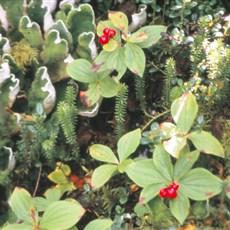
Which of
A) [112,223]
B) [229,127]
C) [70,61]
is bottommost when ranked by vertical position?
[112,223]

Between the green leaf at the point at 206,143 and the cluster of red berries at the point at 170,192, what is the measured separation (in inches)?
6.8

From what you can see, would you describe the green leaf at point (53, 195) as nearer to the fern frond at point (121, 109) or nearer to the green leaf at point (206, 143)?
the fern frond at point (121, 109)

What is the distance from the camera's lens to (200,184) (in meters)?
1.77

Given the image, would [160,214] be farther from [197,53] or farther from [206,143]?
[197,53]

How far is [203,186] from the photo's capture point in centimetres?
176

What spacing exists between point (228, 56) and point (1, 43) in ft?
3.03

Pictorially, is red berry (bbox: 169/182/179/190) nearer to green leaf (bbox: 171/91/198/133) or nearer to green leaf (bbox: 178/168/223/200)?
green leaf (bbox: 178/168/223/200)

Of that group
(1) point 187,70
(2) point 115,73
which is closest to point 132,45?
(2) point 115,73

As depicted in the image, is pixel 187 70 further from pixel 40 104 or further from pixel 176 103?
pixel 40 104

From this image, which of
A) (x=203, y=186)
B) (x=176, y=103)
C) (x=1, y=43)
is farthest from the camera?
(x=1, y=43)

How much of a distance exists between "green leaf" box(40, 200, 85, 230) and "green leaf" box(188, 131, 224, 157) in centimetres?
45

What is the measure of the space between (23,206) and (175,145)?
57 centimetres

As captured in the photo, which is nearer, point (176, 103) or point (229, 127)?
point (176, 103)

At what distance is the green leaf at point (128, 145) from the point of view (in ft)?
6.37
